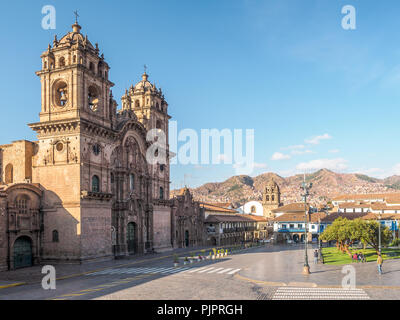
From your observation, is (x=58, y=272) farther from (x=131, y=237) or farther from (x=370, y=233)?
(x=370, y=233)

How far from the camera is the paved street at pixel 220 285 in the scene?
24.2 metres

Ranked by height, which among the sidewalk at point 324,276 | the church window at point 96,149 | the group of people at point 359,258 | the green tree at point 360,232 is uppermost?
the church window at point 96,149

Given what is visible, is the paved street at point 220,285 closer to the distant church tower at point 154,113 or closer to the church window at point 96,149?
the church window at point 96,149

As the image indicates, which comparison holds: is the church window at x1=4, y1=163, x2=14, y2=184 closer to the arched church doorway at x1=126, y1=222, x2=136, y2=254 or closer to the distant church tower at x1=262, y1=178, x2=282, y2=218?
the arched church doorway at x1=126, y1=222, x2=136, y2=254

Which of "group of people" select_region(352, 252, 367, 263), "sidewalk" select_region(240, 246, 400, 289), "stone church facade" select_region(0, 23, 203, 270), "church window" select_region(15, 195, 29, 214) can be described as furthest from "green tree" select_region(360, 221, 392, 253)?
"church window" select_region(15, 195, 29, 214)

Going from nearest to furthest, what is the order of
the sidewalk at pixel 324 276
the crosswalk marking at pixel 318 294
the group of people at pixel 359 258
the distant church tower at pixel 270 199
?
the crosswalk marking at pixel 318 294 → the sidewalk at pixel 324 276 → the group of people at pixel 359 258 → the distant church tower at pixel 270 199

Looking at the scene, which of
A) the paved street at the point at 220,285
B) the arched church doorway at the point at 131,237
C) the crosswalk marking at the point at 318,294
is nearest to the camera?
the crosswalk marking at the point at 318,294

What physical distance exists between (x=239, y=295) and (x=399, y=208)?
3201 inches

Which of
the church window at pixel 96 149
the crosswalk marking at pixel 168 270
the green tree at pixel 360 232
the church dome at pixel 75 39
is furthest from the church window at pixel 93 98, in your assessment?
the green tree at pixel 360 232

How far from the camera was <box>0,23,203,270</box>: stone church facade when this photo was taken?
42062mm

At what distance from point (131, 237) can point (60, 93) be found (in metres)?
22.3

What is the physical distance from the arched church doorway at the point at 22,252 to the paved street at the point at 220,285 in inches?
368
